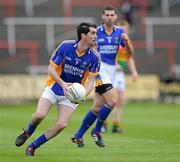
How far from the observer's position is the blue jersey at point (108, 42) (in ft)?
53.2

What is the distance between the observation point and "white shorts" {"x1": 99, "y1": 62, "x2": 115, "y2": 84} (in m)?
15.6

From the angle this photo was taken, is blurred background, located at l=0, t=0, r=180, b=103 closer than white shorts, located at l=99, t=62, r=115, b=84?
No

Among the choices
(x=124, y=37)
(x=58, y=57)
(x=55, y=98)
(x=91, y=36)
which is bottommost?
(x=55, y=98)

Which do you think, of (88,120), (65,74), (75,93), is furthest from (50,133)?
(88,120)

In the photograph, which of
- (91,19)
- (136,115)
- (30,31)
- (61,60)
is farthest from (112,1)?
(61,60)

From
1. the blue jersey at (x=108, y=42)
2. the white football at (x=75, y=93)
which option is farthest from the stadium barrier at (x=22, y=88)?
the white football at (x=75, y=93)

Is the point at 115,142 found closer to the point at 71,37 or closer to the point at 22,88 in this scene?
the point at 22,88

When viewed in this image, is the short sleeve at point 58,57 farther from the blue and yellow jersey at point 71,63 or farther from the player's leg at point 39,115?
the player's leg at point 39,115

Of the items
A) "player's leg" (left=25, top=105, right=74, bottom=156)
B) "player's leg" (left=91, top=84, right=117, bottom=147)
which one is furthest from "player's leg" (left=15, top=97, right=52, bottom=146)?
"player's leg" (left=91, top=84, right=117, bottom=147)

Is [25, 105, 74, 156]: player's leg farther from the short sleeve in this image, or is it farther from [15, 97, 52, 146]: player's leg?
the short sleeve

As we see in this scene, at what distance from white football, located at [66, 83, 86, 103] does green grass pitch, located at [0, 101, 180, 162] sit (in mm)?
941

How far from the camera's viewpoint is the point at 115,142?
15.5m

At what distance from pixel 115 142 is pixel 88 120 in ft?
2.48

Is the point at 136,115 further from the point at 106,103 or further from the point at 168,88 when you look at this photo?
the point at 106,103
